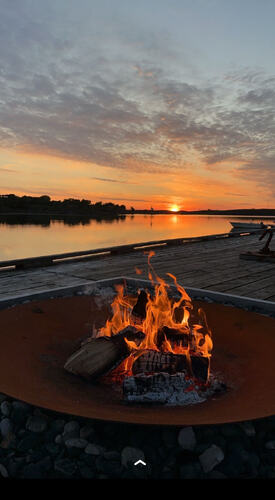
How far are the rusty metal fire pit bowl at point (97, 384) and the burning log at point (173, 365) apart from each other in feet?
0.80

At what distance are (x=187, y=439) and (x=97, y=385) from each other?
2.75 ft

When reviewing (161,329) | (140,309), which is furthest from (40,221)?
(161,329)

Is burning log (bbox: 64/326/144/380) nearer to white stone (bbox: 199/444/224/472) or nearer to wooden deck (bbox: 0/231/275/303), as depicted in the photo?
white stone (bbox: 199/444/224/472)

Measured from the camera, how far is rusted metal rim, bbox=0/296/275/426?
196cm

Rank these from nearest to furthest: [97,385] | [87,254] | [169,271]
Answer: [97,385], [169,271], [87,254]

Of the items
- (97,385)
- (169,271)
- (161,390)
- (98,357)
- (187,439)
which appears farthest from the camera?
(169,271)

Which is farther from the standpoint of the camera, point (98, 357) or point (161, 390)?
point (98, 357)

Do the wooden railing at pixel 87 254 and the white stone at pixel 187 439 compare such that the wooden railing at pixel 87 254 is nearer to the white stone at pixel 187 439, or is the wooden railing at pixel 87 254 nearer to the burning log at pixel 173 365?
the burning log at pixel 173 365

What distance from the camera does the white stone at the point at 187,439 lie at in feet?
6.41

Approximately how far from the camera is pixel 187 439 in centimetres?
198

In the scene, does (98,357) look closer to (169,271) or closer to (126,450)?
(126,450)

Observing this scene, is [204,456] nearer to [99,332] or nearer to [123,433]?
[123,433]

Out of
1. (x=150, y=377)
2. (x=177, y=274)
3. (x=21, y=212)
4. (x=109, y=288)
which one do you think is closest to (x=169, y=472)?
(x=150, y=377)

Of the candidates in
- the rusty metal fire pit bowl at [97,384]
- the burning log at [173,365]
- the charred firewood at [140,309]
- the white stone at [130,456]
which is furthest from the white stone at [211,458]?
the charred firewood at [140,309]
